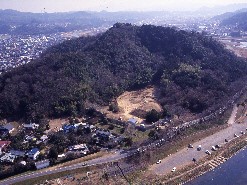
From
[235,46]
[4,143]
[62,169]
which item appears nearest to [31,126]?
[4,143]

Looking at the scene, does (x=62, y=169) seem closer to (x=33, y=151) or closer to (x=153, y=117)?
(x=33, y=151)

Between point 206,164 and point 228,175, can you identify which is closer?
point 228,175

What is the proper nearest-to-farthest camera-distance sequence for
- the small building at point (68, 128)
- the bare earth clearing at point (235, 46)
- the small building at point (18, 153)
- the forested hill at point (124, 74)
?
the small building at point (18, 153) < the small building at point (68, 128) < the forested hill at point (124, 74) < the bare earth clearing at point (235, 46)

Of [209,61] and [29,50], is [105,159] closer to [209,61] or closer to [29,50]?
[209,61]

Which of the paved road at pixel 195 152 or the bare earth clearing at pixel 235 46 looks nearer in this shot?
the paved road at pixel 195 152

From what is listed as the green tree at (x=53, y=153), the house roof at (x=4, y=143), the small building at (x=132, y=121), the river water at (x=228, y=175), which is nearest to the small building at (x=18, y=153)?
the house roof at (x=4, y=143)

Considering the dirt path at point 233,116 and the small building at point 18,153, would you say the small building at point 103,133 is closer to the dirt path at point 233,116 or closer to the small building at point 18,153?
the small building at point 18,153
